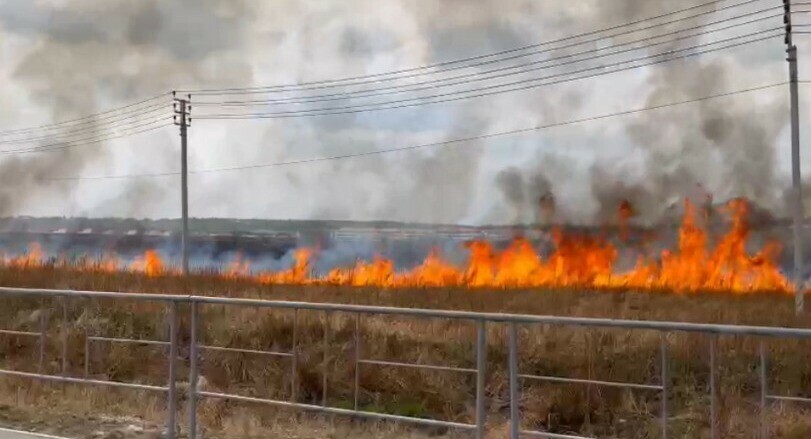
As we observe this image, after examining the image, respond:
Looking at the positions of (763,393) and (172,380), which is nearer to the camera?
(763,393)

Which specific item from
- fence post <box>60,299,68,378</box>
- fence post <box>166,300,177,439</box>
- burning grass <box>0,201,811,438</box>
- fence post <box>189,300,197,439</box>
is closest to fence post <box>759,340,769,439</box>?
burning grass <box>0,201,811,438</box>

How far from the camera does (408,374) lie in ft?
53.2

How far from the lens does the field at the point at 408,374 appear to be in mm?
11406

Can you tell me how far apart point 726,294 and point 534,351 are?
2282cm

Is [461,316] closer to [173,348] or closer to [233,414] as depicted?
[173,348]

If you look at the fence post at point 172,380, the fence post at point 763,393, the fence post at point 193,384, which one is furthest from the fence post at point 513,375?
the fence post at point 172,380

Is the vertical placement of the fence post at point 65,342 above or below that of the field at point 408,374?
above

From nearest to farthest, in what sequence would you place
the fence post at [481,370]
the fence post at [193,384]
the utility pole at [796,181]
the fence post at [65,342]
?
the fence post at [481,370] < the fence post at [193,384] < the fence post at [65,342] < the utility pole at [796,181]

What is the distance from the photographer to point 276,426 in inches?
416

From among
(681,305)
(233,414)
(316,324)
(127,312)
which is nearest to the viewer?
(233,414)

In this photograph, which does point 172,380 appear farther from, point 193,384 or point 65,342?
point 65,342

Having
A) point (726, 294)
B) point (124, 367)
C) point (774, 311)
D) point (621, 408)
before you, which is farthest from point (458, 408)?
point (726, 294)

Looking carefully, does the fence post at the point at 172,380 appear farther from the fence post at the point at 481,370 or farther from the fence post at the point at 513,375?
the fence post at the point at 513,375

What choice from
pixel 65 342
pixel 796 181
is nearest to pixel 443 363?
pixel 65 342
